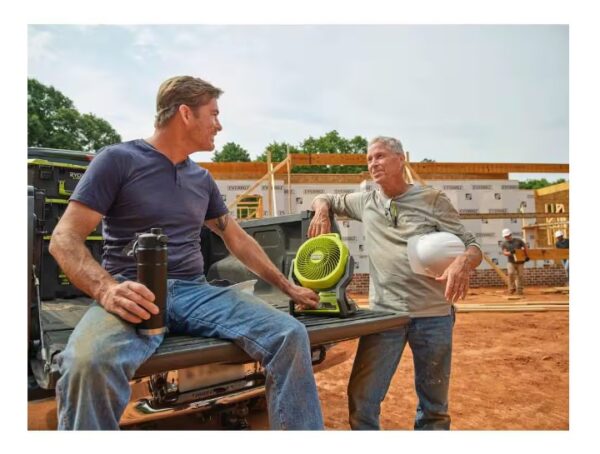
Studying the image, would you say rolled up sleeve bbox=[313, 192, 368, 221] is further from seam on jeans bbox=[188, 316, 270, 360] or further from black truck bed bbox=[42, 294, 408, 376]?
seam on jeans bbox=[188, 316, 270, 360]

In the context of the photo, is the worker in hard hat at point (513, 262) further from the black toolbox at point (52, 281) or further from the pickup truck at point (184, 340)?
the black toolbox at point (52, 281)

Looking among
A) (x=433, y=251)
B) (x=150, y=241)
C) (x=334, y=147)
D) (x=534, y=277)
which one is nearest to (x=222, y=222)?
(x=150, y=241)

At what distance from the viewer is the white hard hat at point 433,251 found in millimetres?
2762

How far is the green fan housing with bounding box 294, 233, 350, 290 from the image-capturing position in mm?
2580

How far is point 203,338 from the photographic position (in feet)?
6.54

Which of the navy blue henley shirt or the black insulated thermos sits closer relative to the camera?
the black insulated thermos

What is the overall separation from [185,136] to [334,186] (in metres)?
12.8

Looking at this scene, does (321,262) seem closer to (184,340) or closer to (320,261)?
(320,261)

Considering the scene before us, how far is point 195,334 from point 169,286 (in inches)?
10.4

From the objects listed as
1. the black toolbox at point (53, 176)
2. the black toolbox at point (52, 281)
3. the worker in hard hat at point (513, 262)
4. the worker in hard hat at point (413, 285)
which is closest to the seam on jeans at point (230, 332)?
the worker in hard hat at point (413, 285)

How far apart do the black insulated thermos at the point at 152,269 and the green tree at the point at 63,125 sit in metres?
6.26

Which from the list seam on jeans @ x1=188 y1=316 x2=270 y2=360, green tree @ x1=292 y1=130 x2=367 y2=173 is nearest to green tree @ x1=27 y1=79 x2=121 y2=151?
seam on jeans @ x1=188 y1=316 x2=270 y2=360

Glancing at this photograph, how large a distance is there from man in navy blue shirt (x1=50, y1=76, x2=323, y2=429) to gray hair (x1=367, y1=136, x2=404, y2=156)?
1100mm

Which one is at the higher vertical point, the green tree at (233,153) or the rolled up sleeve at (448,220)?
the green tree at (233,153)
